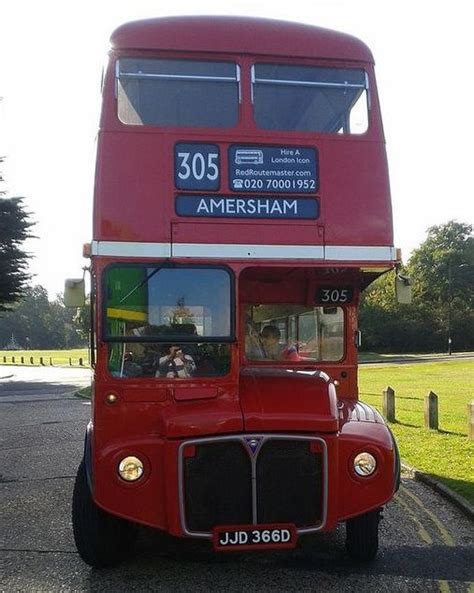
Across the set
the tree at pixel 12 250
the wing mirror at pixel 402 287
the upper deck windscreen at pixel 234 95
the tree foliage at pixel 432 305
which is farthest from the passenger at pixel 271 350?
the tree foliage at pixel 432 305

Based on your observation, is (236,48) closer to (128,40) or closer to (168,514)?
(128,40)

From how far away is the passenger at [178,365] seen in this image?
5348mm

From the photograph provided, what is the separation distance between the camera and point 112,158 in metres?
5.44

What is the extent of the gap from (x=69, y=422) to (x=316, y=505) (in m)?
11.8

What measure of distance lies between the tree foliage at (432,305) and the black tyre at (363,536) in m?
54.9

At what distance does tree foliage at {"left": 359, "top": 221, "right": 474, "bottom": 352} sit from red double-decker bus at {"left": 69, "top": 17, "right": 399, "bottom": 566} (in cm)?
5473

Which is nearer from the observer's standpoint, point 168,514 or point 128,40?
point 168,514

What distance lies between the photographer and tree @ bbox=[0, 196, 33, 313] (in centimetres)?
3250

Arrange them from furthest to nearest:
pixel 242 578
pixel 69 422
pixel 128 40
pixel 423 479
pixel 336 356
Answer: pixel 69 422
pixel 423 479
pixel 336 356
pixel 128 40
pixel 242 578

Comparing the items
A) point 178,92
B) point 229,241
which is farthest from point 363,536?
point 178,92

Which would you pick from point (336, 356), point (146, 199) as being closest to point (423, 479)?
point (336, 356)

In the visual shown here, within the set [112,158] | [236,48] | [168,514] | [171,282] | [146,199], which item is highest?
[236,48]

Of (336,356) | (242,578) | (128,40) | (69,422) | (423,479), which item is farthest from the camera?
(69,422)

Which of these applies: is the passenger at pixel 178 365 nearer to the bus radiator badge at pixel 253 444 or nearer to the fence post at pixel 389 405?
the bus radiator badge at pixel 253 444
